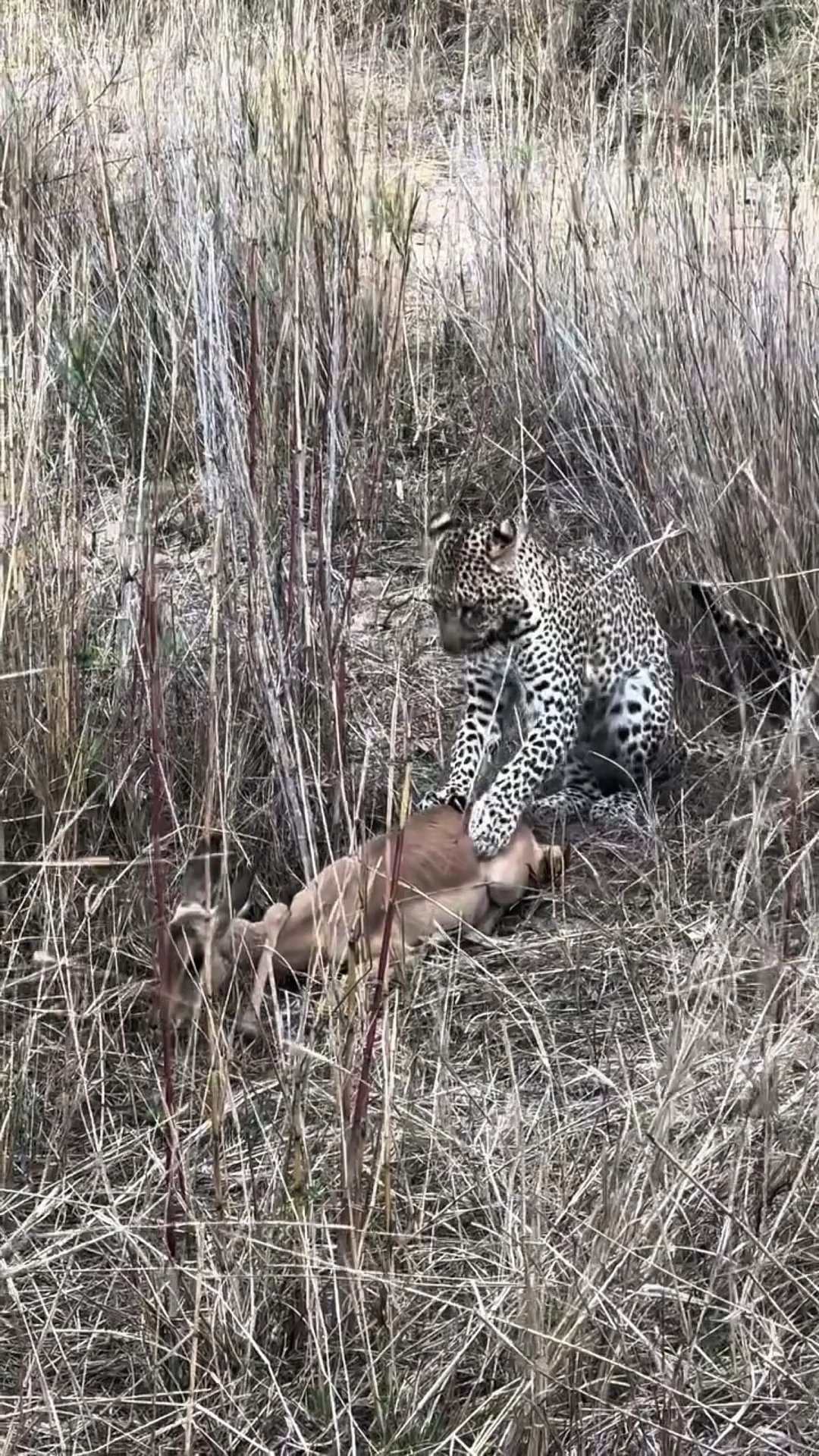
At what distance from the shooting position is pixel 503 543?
3.31 m

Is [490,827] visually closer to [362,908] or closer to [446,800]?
[446,800]

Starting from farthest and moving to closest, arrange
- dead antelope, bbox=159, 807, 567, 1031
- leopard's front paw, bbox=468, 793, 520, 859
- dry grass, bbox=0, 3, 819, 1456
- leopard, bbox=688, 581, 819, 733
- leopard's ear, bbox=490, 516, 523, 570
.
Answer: leopard's ear, bbox=490, 516, 523, 570
leopard, bbox=688, 581, 819, 733
leopard's front paw, bbox=468, 793, 520, 859
dead antelope, bbox=159, 807, 567, 1031
dry grass, bbox=0, 3, 819, 1456

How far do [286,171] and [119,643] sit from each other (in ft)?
5.89

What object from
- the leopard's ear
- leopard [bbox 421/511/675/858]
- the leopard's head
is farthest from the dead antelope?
the leopard's ear

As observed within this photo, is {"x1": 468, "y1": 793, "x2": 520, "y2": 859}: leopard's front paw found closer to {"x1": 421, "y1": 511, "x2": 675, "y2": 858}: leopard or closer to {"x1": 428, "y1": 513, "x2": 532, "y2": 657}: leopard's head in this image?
{"x1": 421, "y1": 511, "x2": 675, "y2": 858}: leopard

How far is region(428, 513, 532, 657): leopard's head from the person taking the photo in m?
3.31

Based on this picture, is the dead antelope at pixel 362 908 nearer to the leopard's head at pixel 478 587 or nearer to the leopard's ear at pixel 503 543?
the leopard's head at pixel 478 587

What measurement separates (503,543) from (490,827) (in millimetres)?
599

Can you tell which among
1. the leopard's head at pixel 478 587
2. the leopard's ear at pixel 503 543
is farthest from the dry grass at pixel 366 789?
the leopard's ear at pixel 503 543

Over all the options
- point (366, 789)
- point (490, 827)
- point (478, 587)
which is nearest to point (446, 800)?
point (490, 827)

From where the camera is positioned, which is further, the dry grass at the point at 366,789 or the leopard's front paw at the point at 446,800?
the leopard's front paw at the point at 446,800

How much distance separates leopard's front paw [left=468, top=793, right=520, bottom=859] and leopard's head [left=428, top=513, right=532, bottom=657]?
0.35 m

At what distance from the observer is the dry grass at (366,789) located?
1.77 meters

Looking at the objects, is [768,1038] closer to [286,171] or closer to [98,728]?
[98,728]
